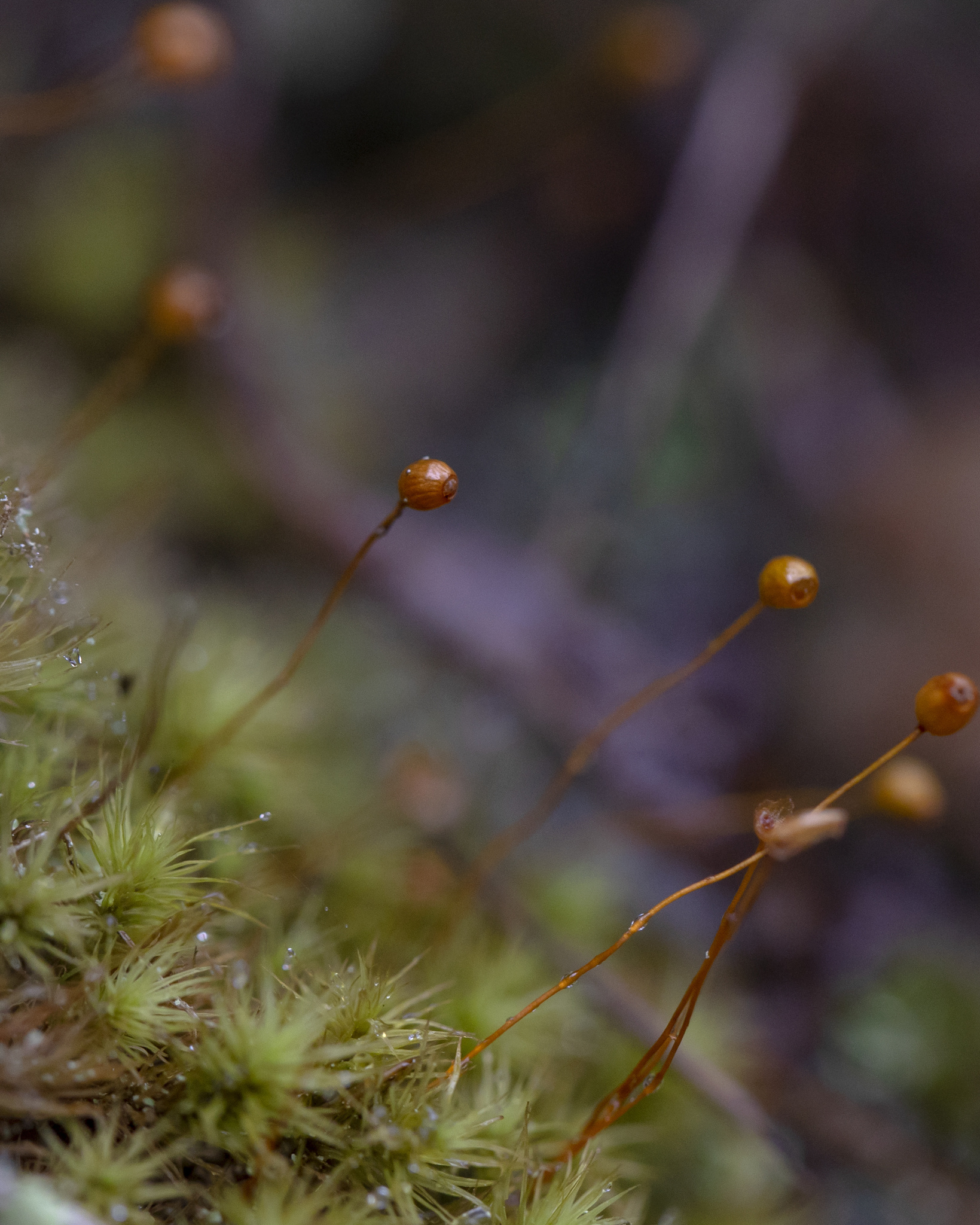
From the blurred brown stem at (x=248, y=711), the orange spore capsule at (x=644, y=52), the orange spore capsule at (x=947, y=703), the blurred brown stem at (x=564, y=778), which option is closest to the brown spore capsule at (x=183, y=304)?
the blurred brown stem at (x=248, y=711)

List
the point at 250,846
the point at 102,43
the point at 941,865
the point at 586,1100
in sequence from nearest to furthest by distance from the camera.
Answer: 1. the point at 250,846
2. the point at 586,1100
3. the point at 941,865
4. the point at 102,43

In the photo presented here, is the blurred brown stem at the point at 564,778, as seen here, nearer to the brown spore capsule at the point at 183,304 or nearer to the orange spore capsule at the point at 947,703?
the orange spore capsule at the point at 947,703

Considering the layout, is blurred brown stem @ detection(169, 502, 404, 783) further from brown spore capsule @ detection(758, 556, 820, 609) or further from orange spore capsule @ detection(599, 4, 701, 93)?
orange spore capsule @ detection(599, 4, 701, 93)

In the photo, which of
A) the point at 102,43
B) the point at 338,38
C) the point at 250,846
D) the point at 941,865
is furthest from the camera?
the point at 338,38

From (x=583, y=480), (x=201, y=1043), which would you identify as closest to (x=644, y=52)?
(x=583, y=480)

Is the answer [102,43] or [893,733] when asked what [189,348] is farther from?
[893,733]

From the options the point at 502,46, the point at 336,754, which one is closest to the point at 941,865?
the point at 336,754

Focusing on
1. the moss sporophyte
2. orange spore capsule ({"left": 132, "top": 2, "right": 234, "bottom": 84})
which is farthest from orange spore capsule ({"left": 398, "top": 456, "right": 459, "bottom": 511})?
orange spore capsule ({"left": 132, "top": 2, "right": 234, "bottom": 84})
